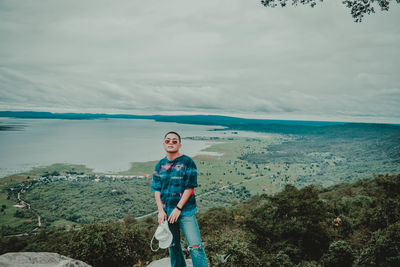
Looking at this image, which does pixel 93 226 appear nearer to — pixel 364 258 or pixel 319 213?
pixel 364 258

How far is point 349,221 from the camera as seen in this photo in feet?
52.1

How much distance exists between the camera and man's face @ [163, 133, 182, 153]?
3.75 meters

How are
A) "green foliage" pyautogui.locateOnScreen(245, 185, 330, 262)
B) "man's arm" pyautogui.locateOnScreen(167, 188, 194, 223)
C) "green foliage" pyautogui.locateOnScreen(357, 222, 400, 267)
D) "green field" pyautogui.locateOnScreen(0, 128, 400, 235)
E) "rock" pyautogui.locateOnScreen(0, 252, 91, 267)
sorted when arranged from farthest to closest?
"green field" pyautogui.locateOnScreen(0, 128, 400, 235) → "green foliage" pyautogui.locateOnScreen(245, 185, 330, 262) → "green foliage" pyautogui.locateOnScreen(357, 222, 400, 267) → "rock" pyautogui.locateOnScreen(0, 252, 91, 267) → "man's arm" pyautogui.locateOnScreen(167, 188, 194, 223)

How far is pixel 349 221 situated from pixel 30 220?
72.9 m

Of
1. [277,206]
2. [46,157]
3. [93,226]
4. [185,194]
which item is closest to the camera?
[185,194]

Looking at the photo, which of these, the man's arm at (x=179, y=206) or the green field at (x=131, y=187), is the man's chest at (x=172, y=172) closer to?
the man's arm at (x=179, y=206)

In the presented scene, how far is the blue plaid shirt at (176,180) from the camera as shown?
367 cm

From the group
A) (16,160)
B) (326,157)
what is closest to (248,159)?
(326,157)

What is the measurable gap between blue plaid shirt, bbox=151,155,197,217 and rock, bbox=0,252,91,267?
2772 millimetres

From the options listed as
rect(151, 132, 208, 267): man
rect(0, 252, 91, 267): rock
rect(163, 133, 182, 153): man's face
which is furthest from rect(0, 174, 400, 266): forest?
rect(163, 133, 182, 153): man's face

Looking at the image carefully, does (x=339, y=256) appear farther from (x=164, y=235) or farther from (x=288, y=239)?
(x=164, y=235)

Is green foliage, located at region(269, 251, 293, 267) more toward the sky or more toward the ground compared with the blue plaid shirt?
more toward the ground

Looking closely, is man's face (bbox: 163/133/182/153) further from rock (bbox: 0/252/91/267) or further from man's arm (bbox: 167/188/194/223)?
rock (bbox: 0/252/91/267)

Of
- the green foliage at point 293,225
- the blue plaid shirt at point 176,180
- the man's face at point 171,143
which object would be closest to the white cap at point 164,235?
the blue plaid shirt at point 176,180
